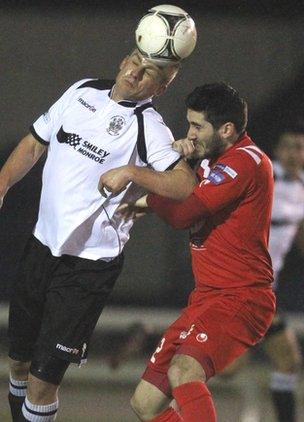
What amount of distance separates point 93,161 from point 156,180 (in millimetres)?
265

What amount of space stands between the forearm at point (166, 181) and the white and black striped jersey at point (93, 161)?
2.6 inches

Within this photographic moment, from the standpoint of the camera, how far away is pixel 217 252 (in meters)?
3.96

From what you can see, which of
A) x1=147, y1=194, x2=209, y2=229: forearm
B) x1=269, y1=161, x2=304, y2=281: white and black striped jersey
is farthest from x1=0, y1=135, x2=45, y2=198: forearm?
x1=269, y1=161, x2=304, y2=281: white and black striped jersey

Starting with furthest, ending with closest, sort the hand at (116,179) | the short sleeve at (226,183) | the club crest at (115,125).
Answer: the club crest at (115,125) < the short sleeve at (226,183) < the hand at (116,179)

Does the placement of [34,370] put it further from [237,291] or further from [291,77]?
[291,77]

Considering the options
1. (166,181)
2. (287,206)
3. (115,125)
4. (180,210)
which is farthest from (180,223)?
(287,206)

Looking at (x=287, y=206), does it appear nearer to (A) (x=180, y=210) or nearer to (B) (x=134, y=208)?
(B) (x=134, y=208)

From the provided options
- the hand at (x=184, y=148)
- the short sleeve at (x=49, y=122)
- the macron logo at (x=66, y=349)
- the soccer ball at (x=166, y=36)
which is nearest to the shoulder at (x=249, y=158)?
the hand at (x=184, y=148)

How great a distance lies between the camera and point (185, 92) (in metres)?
5.99

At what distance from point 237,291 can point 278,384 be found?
5.63ft

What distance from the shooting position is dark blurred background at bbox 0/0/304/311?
595 cm

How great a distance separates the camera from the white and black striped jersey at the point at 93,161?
12.9 ft

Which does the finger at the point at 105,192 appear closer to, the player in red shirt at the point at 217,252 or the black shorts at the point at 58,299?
the player in red shirt at the point at 217,252

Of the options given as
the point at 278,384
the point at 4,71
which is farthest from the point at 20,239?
the point at 278,384
